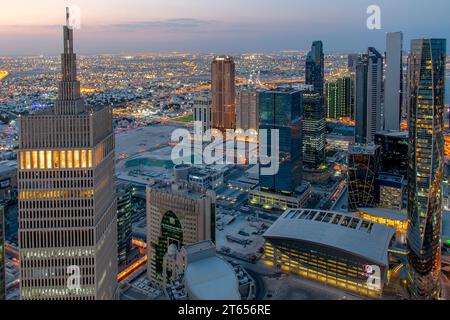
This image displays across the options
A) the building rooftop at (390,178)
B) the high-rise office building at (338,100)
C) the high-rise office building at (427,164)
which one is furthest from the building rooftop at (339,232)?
the high-rise office building at (338,100)

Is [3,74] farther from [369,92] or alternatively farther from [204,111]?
[369,92]

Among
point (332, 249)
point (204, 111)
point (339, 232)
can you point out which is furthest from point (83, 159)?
point (204, 111)

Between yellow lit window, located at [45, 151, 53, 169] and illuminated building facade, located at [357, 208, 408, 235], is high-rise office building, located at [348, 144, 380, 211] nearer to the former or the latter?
illuminated building facade, located at [357, 208, 408, 235]

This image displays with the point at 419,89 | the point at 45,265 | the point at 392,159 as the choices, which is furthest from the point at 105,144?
the point at 392,159

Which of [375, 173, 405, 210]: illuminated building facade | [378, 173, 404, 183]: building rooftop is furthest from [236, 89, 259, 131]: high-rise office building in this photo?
[375, 173, 405, 210]: illuminated building facade

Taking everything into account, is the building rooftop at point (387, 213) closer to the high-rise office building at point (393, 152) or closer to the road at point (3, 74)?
the high-rise office building at point (393, 152)
